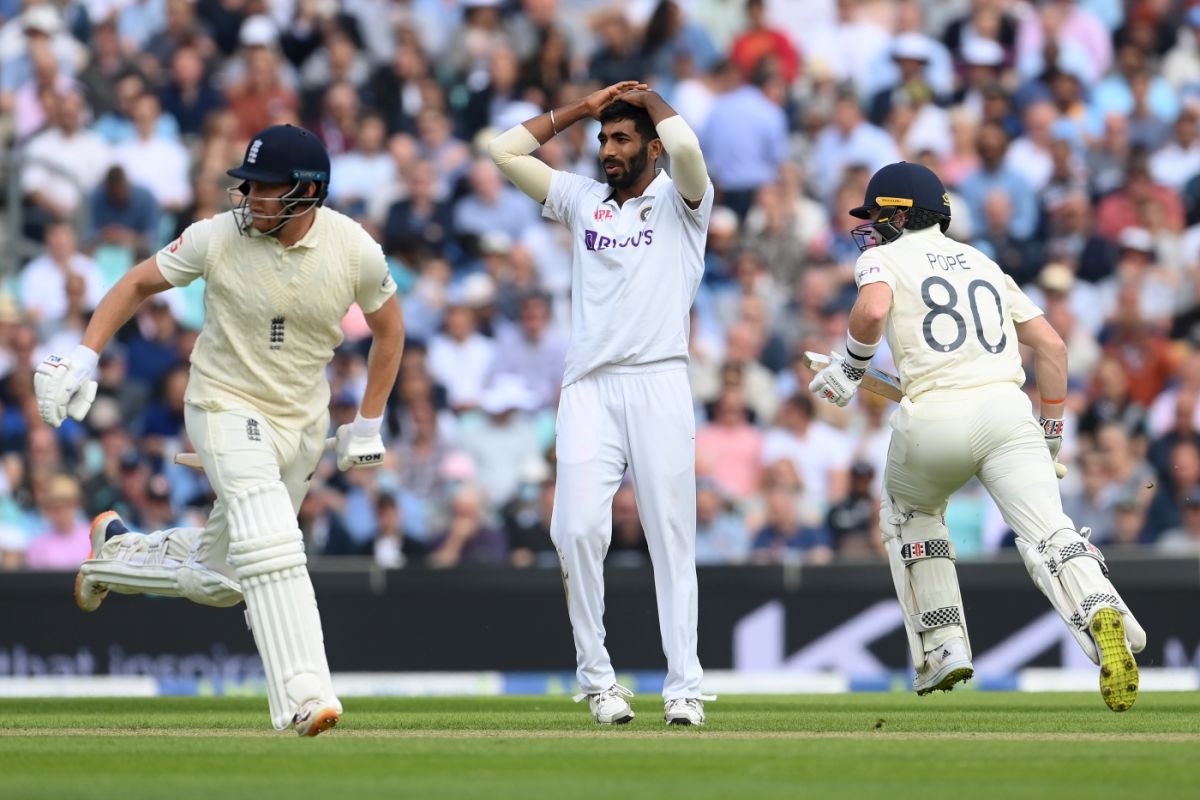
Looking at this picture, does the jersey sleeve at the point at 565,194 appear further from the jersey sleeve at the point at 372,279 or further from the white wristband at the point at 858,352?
the white wristband at the point at 858,352

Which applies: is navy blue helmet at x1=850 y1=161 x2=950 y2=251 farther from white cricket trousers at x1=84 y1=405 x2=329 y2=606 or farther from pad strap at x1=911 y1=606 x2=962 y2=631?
white cricket trousers at x1=84 y1=405 x2=329 y2=606

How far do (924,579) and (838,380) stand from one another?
106 centimetres

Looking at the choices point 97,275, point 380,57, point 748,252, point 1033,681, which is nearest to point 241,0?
point 380,57

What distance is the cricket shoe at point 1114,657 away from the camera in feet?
27.5

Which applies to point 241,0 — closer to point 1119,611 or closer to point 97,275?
point 97,275

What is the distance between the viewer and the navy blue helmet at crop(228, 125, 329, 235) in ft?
26.6

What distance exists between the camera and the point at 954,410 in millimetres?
8898

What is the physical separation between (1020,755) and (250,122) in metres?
11.5

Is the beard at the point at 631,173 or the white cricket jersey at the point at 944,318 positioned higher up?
the beard at the point at 631,173

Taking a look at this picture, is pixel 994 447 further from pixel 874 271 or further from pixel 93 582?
pixel 93 582

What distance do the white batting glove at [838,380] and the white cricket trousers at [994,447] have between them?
0.83 ft

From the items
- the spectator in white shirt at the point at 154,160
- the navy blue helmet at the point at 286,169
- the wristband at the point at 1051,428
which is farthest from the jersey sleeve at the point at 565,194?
the spectator in white shirt at the point at 154,160

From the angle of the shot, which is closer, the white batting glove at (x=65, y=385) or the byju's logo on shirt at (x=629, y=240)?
the white batting glove at (x=65, y=385)

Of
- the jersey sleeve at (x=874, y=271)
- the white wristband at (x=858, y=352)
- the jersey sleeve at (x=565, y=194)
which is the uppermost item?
the jersey sleeve at (x=565, y=194)
